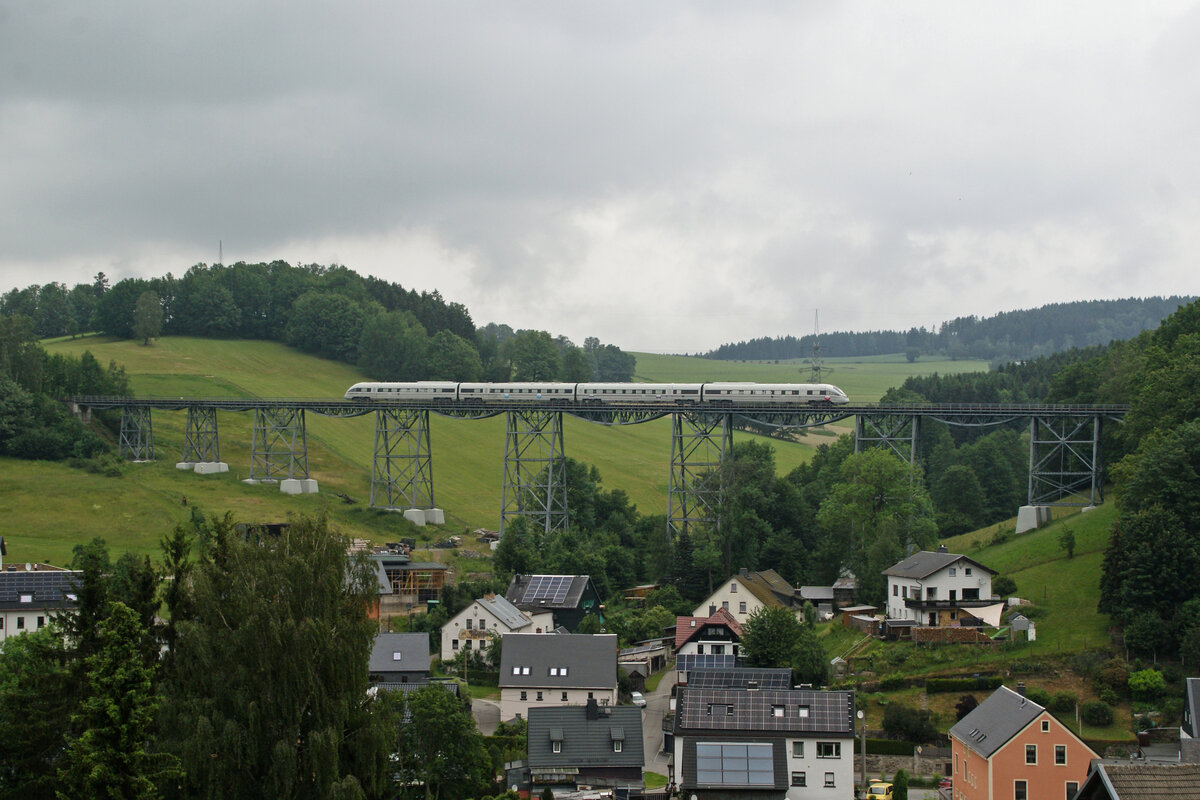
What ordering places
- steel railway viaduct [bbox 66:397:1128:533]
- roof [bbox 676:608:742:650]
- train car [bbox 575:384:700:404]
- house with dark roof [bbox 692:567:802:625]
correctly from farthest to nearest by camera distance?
1. train car [bbox 575:384:700:404]
2. steel railway viaduct [bbox 66:397:1128:533]
3. house with dark roof [bbox 692:567:802:625]
4. roof [bbox 676:608:742:650]

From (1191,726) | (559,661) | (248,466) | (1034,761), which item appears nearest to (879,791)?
(1034,761)

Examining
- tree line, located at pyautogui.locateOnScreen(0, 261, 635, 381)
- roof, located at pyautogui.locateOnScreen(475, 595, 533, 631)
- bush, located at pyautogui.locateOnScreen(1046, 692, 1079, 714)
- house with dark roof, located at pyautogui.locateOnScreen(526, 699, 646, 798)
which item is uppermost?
tree line, located at pyautogui.locateOnScreen(0, 261, 635, 381)

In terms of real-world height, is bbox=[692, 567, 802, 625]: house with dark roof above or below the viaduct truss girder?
below

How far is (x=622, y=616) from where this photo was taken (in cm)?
6141

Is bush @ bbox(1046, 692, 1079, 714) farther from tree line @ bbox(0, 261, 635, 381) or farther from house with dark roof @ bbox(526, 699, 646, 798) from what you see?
tree line @ bbox(0, 261, 635, 381)

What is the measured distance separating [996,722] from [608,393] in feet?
148

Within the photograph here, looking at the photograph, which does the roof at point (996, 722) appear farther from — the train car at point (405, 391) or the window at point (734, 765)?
the train car at point (405, 391)

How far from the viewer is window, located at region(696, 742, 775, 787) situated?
3656 centimetres

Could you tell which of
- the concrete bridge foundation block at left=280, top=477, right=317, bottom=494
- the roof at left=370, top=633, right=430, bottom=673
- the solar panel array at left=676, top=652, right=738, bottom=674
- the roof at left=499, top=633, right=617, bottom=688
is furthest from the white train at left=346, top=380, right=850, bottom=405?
the roof at left=370, top=633, right=430, bottom=673

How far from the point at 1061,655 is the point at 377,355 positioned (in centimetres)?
9814

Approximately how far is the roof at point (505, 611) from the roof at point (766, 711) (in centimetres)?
1632

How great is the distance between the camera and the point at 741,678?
44094 mm

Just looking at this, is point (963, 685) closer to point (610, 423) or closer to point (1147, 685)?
point (1147, 685)

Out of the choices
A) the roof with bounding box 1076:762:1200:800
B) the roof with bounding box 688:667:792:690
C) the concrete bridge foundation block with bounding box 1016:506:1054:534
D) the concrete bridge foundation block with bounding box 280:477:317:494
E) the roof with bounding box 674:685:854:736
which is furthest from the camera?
the concrete bridge foundation block with bounding box 280:477:317:494
